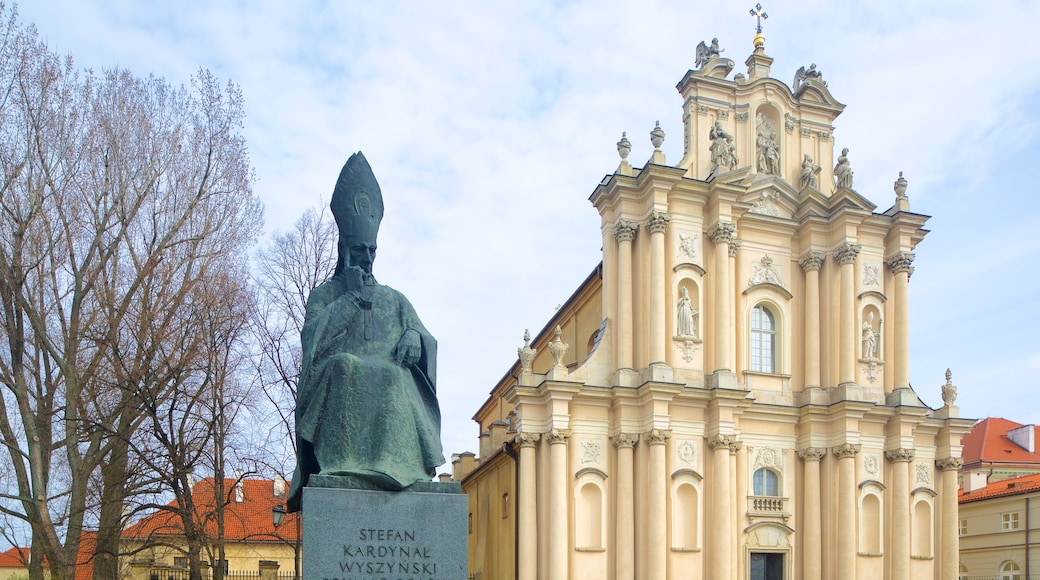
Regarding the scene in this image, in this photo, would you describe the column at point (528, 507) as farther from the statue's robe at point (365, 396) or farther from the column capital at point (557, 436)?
the statue's robe at point (365, 396)

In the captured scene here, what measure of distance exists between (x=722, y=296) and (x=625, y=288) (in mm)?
2855

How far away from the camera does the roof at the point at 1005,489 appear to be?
3665 cm

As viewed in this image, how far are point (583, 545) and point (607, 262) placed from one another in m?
8.23

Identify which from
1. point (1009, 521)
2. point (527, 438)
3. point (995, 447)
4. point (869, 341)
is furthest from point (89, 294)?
point (995, 447)

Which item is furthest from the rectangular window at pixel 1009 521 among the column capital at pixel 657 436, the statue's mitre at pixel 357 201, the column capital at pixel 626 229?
the statue's mitre at pixel 357 201

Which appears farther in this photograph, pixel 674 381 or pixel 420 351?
pixel 674 381

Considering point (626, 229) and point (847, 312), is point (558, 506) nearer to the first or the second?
point (626, 229)

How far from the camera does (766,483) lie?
91.7 feet

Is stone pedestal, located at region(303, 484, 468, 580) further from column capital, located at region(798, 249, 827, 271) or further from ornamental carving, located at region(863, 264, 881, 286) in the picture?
ornamental carving, located at region(863, 264, 881, 286)

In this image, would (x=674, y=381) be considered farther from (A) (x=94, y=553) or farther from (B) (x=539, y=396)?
(A) (x=94, y=553)

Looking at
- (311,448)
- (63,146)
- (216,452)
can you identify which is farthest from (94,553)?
(311,448)

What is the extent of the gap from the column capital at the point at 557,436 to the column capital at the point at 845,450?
27.1ft

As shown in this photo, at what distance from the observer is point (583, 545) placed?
25.4 m

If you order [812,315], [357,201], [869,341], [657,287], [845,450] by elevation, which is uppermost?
[657,287]
